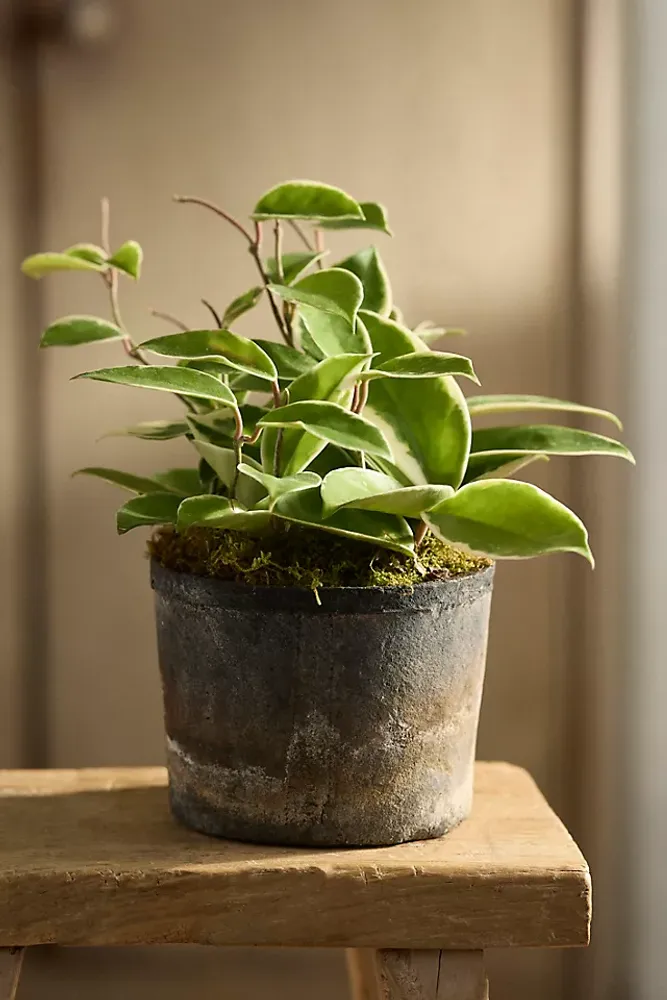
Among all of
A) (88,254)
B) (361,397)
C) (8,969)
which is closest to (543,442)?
(361,397)

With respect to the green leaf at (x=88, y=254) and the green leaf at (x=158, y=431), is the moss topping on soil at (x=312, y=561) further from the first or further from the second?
the green leaf at (x=88, y=254)

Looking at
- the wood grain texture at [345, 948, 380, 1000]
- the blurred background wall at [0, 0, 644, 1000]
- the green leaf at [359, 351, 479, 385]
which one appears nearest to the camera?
the green leaf at [359, 351, 479, 385]

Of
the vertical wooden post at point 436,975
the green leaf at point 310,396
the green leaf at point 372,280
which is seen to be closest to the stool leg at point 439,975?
the vertical wooden post at point 436,975

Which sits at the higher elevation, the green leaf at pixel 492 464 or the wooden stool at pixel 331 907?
the green leaf at pixel 492 464

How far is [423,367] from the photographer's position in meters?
0.67

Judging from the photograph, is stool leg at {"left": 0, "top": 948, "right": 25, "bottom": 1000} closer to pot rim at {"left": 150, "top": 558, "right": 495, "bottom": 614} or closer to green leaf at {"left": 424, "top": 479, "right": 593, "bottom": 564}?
pot rim at {"left": 150, "top": 558, "right": 495, "bottom": 614}

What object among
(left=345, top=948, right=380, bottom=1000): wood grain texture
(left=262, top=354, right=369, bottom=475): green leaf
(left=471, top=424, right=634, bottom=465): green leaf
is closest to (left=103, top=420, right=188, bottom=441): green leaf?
(left=262, top=354, right=369, bottom=475): green leaf

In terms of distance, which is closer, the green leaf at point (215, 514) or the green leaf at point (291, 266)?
the green leaf at point (215, 514)

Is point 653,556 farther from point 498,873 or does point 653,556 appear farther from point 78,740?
point 78,740

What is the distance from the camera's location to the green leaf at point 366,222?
0.79 m

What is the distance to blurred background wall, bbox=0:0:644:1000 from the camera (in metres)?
1.26

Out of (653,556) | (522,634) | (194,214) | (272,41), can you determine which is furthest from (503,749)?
(272,41)

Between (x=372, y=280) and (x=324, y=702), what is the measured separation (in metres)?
0.30

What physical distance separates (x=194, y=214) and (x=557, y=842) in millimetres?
815
